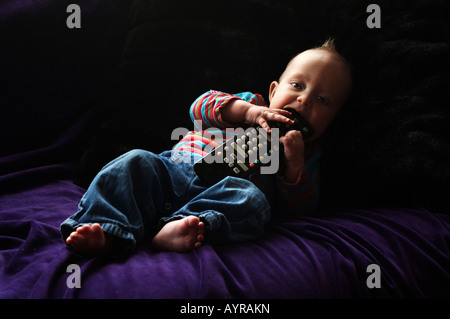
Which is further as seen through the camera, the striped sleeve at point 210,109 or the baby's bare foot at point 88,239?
the striped sleeve at point 210,109

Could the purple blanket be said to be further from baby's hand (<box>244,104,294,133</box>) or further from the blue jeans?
baby's hand (<box>244,104,294,133</box>)

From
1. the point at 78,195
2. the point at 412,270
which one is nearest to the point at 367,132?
the point at 412,270

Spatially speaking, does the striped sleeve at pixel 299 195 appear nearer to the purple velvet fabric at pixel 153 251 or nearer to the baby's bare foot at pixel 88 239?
the purple velvet fabric at pixel 153 251

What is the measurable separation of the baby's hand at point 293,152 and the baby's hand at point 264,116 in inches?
1.2

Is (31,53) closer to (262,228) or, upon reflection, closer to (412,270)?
Result: (262,228)

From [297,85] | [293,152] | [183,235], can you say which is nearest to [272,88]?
[297,85]

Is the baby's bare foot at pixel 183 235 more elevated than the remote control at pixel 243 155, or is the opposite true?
the remote control at pixel 243 155

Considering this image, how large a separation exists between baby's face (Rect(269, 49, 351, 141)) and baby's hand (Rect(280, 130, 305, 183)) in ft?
0.26

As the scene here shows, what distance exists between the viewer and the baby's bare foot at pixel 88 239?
1.66 ft

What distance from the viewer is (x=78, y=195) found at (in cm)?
79

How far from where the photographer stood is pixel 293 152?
0.70 metres

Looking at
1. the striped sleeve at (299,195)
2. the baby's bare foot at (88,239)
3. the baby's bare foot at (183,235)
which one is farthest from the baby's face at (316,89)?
the baby's bare foot at (88,239)

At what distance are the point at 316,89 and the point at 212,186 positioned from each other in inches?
12.8
